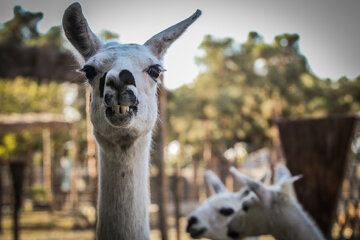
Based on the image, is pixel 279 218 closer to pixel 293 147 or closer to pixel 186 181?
pixel 293 147

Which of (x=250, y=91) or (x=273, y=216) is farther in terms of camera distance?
(x=250, y=91)

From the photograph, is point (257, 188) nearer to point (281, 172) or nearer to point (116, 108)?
point (281, 172)

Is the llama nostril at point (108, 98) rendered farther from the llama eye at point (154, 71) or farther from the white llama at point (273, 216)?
the white llama at point (273, 216)

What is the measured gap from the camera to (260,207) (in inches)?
153

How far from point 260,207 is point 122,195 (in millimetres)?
2060

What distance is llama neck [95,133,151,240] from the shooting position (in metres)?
2.39

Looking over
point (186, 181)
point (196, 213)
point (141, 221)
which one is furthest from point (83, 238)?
point (186, 181)

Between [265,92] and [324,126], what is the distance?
17.6 m

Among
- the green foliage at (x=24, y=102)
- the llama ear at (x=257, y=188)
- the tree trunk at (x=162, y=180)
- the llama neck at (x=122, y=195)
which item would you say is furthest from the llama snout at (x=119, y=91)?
the green foliage at (x=24, y=102)

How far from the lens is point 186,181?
2778 cm

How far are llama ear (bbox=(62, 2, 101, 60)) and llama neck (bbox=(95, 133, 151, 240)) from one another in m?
0.73

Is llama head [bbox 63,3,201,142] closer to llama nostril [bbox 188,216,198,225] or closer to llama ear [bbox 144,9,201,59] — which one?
llama ear [bbox 144,9,201,59]

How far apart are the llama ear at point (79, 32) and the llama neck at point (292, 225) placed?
2726mm

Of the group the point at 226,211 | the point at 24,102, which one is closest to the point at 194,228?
the point at 226,211
